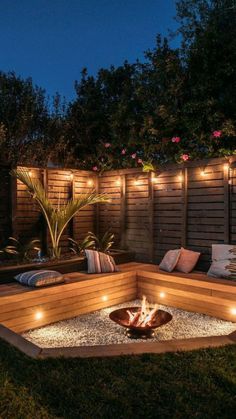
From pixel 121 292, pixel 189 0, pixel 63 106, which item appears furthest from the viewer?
pixel 63 106

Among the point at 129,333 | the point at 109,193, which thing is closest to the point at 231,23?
the point at 109,193

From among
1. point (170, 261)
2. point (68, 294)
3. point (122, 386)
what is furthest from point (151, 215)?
Result: point (122, 386)

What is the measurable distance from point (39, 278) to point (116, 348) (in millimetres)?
1774

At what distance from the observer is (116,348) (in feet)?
9.53

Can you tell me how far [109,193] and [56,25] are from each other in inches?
1195

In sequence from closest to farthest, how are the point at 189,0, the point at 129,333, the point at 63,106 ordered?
the point at 129,333
the point at 189,0
the point at 63,106

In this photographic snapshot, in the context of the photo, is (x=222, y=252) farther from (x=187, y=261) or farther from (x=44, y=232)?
(x=44, y=232)

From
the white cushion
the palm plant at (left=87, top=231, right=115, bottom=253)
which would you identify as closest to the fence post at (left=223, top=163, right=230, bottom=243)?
the white cushion

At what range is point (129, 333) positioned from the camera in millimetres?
3896

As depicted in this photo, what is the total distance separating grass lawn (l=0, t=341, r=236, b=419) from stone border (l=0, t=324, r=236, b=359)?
0.17ft

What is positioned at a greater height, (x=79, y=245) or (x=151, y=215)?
(x=151, y=215)

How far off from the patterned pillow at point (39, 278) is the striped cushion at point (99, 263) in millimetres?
737

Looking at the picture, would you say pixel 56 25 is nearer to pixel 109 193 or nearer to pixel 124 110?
pixel 124 110

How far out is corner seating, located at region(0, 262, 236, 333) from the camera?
4.08 meters
